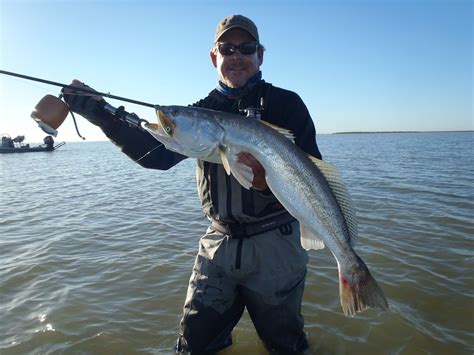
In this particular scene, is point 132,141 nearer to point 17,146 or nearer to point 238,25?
point 238,25

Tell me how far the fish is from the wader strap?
417 millimetres

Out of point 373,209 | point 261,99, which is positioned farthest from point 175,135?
point 373,209

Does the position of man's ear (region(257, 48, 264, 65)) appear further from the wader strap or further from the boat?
the boat

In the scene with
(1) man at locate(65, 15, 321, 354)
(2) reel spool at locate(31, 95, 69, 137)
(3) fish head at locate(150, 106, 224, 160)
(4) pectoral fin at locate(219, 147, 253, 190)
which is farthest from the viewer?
(2) reel spool at locate(31, 95, 69, 137)

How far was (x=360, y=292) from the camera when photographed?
11.0ft

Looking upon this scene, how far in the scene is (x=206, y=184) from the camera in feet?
12.9

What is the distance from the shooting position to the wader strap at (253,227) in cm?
375

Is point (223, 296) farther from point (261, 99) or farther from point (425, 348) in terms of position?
point (425, 348)

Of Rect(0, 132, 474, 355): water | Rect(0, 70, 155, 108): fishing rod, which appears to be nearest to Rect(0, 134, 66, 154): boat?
Rect(0, 132, 474, 355): water

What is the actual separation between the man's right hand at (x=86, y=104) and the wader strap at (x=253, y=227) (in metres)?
1.81

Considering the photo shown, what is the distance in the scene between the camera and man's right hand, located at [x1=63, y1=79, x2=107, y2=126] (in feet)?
13.1

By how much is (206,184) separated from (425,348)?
11.5 ft

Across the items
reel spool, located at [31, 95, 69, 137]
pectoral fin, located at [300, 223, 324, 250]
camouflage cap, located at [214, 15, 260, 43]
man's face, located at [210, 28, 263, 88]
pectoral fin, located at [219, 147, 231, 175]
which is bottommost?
pectoral fin, located at [300, 223, 324, 250]

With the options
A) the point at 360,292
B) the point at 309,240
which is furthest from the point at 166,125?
the point at 360,292
